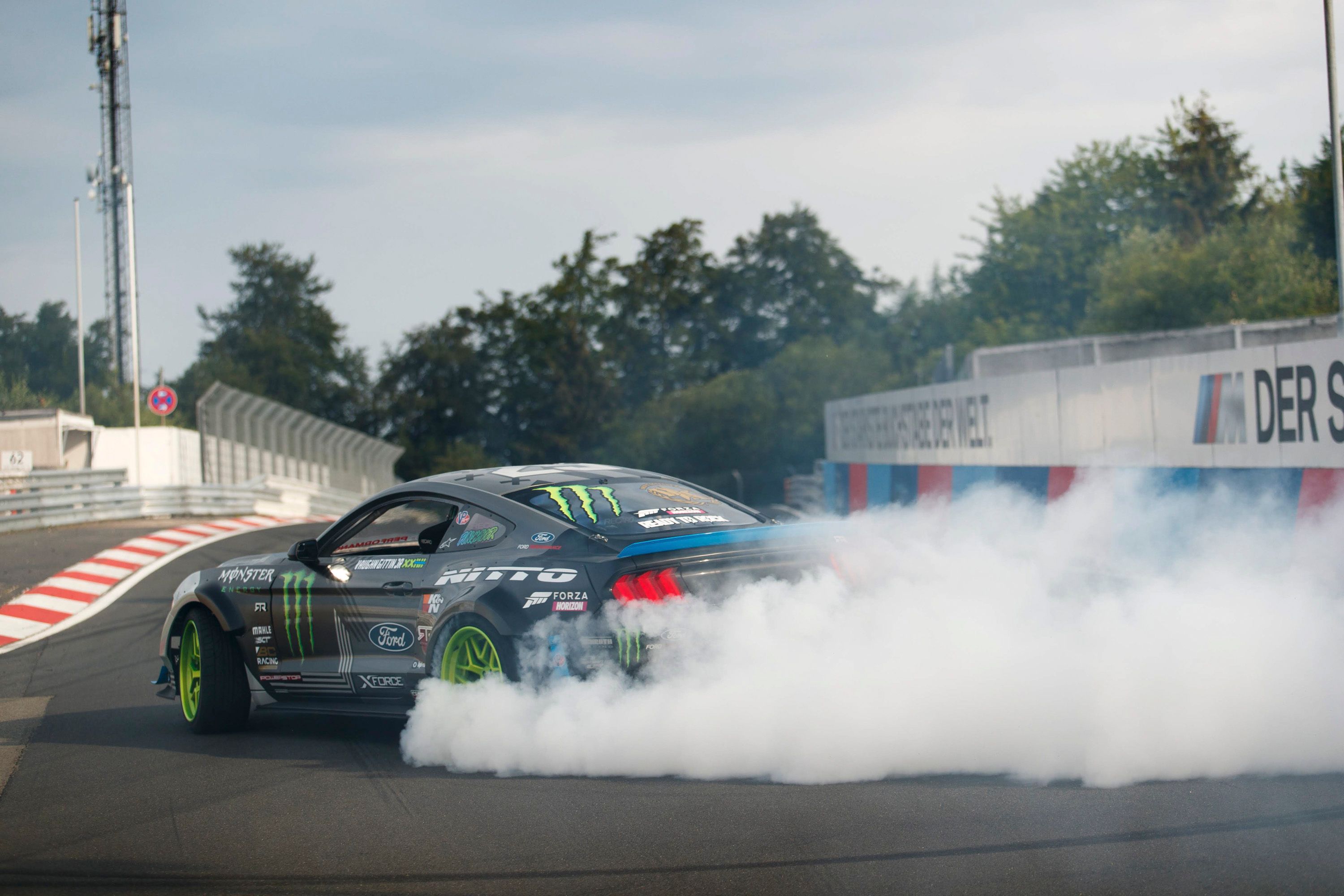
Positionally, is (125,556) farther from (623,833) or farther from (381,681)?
(623,833)

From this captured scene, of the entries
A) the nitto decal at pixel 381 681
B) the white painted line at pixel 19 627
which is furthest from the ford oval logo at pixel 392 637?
the white painted line at pixel 19 627

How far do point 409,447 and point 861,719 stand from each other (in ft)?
270

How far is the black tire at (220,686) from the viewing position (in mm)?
6645

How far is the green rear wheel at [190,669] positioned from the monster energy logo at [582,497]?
2094 millimetres

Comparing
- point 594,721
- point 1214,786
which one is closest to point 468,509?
point 594,721

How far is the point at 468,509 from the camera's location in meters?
6.15

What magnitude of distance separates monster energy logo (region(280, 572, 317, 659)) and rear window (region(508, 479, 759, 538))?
4.04 feet

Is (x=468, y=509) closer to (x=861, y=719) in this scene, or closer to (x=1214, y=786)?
(x=861, y=719)

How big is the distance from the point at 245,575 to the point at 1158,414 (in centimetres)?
710

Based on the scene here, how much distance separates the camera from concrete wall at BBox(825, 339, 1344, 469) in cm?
855

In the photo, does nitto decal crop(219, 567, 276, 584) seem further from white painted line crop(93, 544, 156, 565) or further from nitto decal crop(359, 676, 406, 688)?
white painted line crop(93, 544, 156, 565)

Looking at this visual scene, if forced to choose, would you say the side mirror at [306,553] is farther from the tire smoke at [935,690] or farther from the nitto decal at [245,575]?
the tire smoke at [935,690]

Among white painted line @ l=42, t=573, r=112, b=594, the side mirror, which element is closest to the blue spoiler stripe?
the side mirror

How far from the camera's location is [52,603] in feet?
41.2
